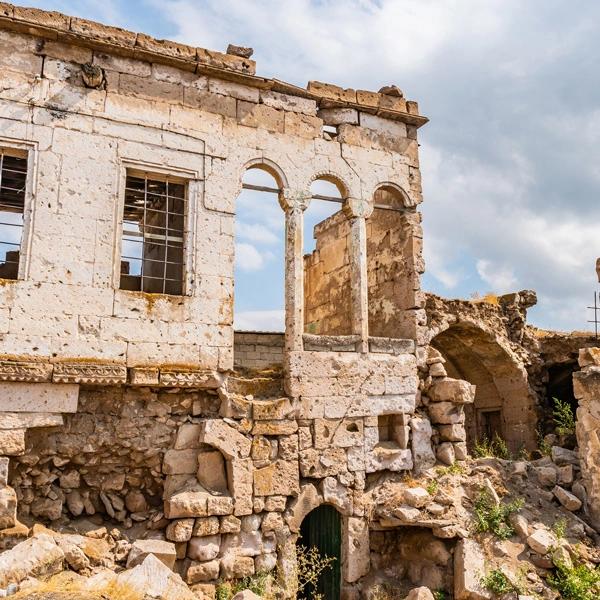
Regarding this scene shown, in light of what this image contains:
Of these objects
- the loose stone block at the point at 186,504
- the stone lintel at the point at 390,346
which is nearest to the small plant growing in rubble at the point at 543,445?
the stone lintel at the point at 390,346

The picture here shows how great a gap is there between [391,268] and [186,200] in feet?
11.7

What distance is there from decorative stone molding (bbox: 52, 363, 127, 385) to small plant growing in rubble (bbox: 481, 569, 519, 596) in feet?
15.9

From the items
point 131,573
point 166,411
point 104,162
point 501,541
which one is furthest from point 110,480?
point 501,541

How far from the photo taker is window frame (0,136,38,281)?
276 inches

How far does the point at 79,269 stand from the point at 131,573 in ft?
11.2

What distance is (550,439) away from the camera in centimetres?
1206

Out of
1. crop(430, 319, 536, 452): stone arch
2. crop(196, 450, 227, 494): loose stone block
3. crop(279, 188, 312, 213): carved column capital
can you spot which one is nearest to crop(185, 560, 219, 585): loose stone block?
crop(196, 450, 227, 494): loose stone block

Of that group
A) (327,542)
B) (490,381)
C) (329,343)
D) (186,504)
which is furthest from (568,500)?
(490,381)

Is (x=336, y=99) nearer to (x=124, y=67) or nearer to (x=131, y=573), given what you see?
(x=124, y=67)

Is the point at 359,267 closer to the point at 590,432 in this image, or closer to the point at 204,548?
the point at 590,432

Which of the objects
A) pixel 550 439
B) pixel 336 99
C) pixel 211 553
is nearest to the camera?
pixel 211 553

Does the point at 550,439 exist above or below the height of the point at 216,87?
below

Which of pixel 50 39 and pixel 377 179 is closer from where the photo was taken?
pixel 50 39

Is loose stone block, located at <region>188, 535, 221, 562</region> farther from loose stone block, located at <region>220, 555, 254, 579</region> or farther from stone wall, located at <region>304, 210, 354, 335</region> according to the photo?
stone wall, located at <region>304, 210, 354, 335</region>
